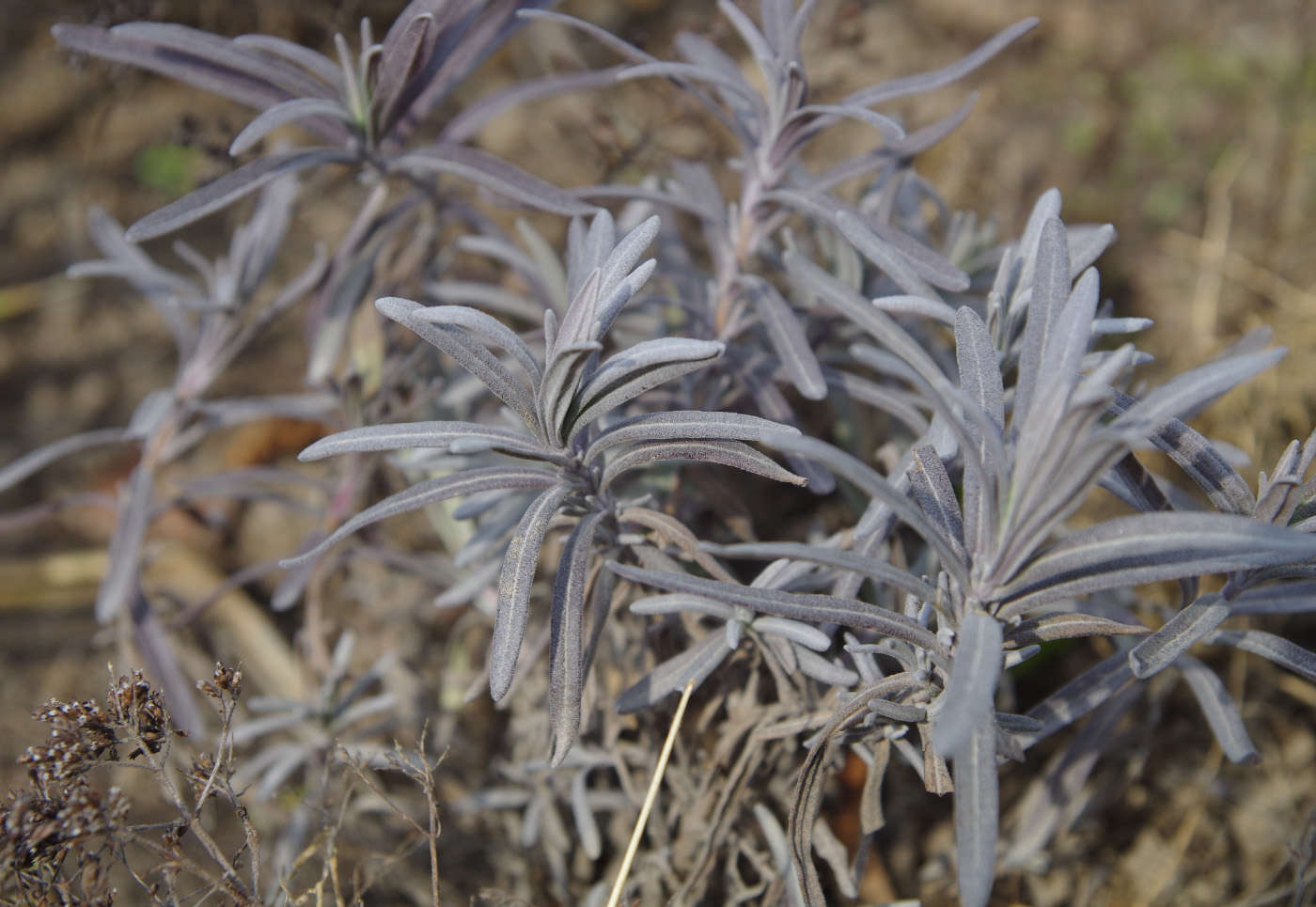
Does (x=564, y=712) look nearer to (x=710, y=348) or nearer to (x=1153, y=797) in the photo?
(x=710, y=348)

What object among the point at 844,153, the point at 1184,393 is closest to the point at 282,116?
the point at 1184,393

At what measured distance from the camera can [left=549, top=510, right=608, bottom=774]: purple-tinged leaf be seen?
110 centimetres

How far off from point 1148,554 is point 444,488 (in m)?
0.81

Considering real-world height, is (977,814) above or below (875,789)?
above

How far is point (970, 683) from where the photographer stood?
823 millimetres

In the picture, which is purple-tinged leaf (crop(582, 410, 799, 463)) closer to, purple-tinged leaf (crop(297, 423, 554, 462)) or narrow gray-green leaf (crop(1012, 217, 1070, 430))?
purple-tinged leaf (crop(297, 423, 554, 462))

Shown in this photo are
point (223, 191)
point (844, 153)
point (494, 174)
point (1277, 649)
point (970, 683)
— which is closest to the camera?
point (970, 683)

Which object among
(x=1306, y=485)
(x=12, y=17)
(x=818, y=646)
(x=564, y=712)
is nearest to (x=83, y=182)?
(x=12, y=17)

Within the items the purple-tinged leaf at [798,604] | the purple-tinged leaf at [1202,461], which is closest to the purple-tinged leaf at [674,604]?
the purple-tinged leaf at [798,604]

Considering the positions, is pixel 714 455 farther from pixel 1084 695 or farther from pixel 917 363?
pixel 1084 695

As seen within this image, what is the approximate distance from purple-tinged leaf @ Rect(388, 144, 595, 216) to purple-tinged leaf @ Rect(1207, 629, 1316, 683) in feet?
3.65

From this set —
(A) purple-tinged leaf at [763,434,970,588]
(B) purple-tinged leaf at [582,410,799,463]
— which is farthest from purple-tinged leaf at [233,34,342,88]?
(A) purple-tinged leaf at [763,434,970,588]

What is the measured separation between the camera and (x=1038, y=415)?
926 millimetres

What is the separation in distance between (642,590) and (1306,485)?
3.05 feet
